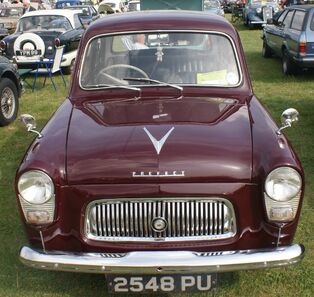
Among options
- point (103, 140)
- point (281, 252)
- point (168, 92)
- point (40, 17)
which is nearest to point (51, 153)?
point (103, 140)

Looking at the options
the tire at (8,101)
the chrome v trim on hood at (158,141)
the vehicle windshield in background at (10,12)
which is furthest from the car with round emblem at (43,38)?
the vehicle windshield in background at (10,12)

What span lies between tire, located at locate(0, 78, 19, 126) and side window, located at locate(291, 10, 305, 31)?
5.80 meters

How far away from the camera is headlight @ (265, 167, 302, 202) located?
2.73 meters

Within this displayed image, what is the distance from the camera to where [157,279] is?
2.78 meters

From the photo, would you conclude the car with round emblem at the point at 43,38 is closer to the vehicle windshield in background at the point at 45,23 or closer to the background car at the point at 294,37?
the vehicle windshield in background at the point at 45,23

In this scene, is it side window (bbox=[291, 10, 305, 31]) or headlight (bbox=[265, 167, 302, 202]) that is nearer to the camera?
headlight (bbox=[265, 167, 302, 202])

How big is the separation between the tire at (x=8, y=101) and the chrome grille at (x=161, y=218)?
15.8 ft

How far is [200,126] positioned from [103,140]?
63 centimetres

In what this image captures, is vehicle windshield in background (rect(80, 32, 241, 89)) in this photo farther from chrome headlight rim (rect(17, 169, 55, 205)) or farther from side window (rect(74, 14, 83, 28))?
side window (rect(74, 14, 83, 28))

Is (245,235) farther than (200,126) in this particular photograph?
No

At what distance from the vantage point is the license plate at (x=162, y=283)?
2.78 m

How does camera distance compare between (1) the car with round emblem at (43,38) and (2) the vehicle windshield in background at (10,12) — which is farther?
(2) the vehicle windshield in background at (10,12)

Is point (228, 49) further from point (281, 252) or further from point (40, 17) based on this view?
point (40, 17)

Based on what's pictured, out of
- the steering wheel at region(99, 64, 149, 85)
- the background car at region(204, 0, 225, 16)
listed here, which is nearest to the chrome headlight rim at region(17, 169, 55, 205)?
the steering wheel at region(99, 64, 149, 85)
